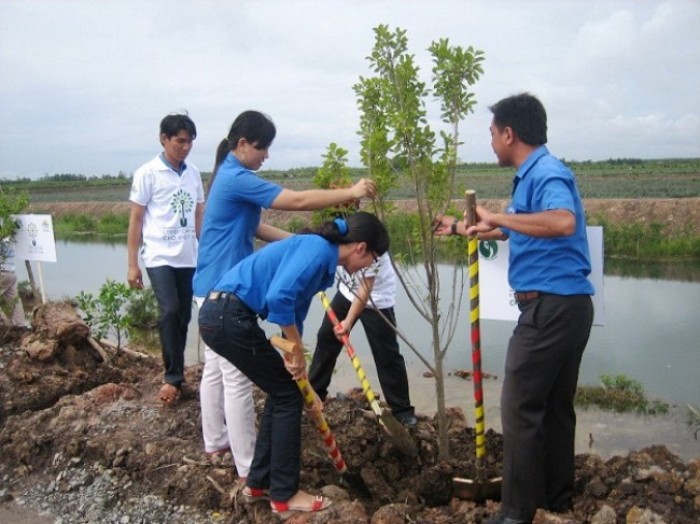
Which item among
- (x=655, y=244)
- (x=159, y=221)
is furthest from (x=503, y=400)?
(x=655, y=244)

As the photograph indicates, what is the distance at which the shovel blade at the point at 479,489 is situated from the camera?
333 centimetres

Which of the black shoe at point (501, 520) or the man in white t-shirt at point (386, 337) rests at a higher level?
the man in white t-shirt at point (386, 337)

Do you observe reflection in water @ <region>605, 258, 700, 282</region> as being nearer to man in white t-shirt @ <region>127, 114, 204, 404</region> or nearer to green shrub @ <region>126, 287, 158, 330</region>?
green shrub @ <region>126, 287, 158, 330</region>

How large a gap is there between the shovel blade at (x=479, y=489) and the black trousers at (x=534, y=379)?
15.9 inches

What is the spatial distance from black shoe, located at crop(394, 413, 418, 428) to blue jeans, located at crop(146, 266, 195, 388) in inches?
60.0

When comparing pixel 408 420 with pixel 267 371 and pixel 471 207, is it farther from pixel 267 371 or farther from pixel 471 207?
pixel 471 207

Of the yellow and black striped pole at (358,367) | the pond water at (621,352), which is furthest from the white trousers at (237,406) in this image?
the pond water at (621,352)

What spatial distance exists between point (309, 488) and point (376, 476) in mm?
400

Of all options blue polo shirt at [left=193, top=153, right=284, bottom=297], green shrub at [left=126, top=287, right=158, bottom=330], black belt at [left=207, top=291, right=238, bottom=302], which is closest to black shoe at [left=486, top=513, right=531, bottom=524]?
black belt at [left=207, top=291, right=238, bottom=302]

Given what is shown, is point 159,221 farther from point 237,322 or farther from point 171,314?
point 237,322

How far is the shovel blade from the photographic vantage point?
3.33 metres

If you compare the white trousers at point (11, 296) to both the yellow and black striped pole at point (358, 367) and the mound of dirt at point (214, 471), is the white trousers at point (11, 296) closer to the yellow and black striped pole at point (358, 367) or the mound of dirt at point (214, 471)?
the mound of dirt at point (214, 471)

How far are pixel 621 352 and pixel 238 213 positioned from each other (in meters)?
5.00

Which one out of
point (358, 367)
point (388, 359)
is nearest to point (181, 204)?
point (358, 367)
